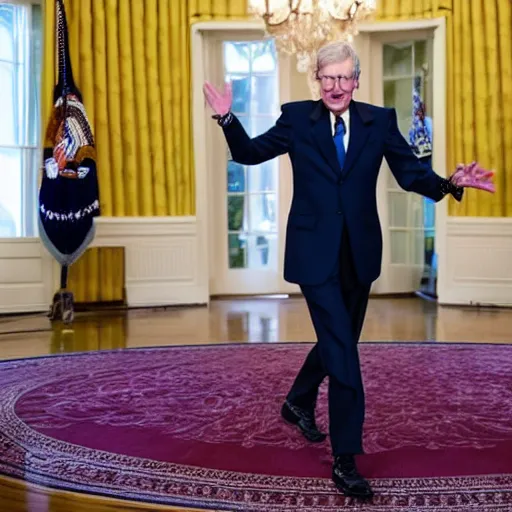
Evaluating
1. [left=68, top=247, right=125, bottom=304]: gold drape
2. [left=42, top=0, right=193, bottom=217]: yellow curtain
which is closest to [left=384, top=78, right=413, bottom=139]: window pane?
[left=42, top=0, right=193, bottom=217]: yellow curtain

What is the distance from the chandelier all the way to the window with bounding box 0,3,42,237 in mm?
1974

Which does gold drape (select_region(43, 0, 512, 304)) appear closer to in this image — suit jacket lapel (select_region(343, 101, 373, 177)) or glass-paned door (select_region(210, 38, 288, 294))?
glass-paned door (select_region(210, 38, 288, 294))

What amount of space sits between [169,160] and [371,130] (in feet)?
14.8

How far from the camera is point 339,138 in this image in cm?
Result: 257

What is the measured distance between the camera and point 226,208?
7.67m

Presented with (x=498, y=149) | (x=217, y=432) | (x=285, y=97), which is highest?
(x=285, y=97)

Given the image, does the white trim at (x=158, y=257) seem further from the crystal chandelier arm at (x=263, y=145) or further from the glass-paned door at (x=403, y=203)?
the crystal chandelier arm at (x=263, y=145)

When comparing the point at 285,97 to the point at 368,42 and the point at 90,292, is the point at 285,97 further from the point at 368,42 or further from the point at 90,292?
the point at 90,292

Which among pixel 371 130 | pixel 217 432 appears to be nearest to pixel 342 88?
pixel 371 130

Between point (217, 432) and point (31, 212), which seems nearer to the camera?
point (217, 432)

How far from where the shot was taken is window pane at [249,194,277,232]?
25.4 feet

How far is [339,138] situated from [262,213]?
519 cm

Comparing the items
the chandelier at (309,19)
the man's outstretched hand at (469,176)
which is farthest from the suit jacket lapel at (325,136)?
the chandelier at (309,19)

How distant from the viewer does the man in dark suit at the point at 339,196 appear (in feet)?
7.93
